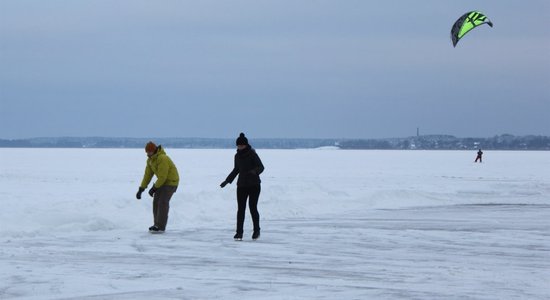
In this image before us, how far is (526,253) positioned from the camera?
32.4 ft

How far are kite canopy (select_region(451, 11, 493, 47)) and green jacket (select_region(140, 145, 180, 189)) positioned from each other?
10866 mm

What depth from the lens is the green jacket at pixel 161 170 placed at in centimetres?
1188

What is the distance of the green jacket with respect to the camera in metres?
11.9

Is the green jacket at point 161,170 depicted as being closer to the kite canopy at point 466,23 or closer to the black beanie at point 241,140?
the black beanie at point 241,140

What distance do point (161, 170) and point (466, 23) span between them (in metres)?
12.0

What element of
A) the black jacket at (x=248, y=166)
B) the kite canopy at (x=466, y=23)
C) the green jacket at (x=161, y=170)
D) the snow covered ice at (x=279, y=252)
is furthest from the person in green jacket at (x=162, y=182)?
the kite canopy at (x=466, y=23)

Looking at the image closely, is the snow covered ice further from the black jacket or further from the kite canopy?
the kite canopy

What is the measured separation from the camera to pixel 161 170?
11906mm

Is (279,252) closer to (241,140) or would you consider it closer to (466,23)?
(241,140)

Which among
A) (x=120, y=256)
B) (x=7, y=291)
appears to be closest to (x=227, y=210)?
(x=120, y=256)

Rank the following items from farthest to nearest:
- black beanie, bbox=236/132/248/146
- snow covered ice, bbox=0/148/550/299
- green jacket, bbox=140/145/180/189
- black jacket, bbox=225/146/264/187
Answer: green jacket, bbox=140/145/180/189 → black jacket, bbox=225/146/264/187 → black beanie, bbox=236/132/248/146 → snow covered ice, bbox=0/148/550/299

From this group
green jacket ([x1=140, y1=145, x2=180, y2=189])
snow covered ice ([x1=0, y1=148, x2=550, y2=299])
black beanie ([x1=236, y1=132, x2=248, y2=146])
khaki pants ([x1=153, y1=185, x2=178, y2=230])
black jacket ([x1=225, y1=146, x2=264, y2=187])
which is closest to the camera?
snow covered ice ([x1=0, y1=148, x2=550, y2=299])

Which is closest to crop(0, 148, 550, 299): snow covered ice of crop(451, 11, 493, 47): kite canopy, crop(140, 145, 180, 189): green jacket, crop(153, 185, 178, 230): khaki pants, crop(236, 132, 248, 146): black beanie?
crop(153, 185, 178, 230): khaki pants

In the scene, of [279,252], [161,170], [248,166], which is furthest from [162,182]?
[279,252]
